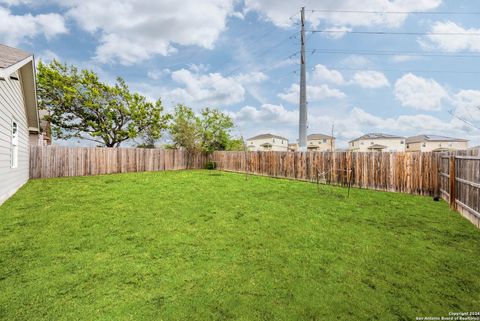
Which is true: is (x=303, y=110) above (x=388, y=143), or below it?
above

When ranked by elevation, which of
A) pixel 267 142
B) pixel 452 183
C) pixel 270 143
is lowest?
pixel 452 183

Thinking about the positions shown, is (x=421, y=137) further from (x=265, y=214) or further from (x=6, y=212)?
(x=6, y=212)

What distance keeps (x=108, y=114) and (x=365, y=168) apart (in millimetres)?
21070

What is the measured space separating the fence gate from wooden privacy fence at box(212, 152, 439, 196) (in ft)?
3.27

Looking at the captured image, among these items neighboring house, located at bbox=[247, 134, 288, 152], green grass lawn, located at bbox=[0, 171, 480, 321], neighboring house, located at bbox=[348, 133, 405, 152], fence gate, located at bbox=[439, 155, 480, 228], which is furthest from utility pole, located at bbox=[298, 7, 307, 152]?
neighboring house, located at bbox=[247, 134, 288, 152]

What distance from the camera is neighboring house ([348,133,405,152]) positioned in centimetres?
4547

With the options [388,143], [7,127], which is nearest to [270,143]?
[388,143]

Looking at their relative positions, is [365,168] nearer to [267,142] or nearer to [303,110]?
[303,110]

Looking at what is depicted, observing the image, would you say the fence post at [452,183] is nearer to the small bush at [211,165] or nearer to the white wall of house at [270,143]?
the small bush at [211,165]

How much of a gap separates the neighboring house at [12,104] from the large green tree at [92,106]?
10754mm

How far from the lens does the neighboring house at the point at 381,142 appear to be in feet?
149

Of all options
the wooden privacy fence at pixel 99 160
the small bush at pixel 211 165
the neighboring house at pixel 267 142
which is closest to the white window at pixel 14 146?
the wooden privacy fence at pixel 99 160

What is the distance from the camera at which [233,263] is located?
3.51m

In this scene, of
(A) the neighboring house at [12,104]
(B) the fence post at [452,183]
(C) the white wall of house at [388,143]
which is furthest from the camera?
(C) the white wall of house at [388,143]
